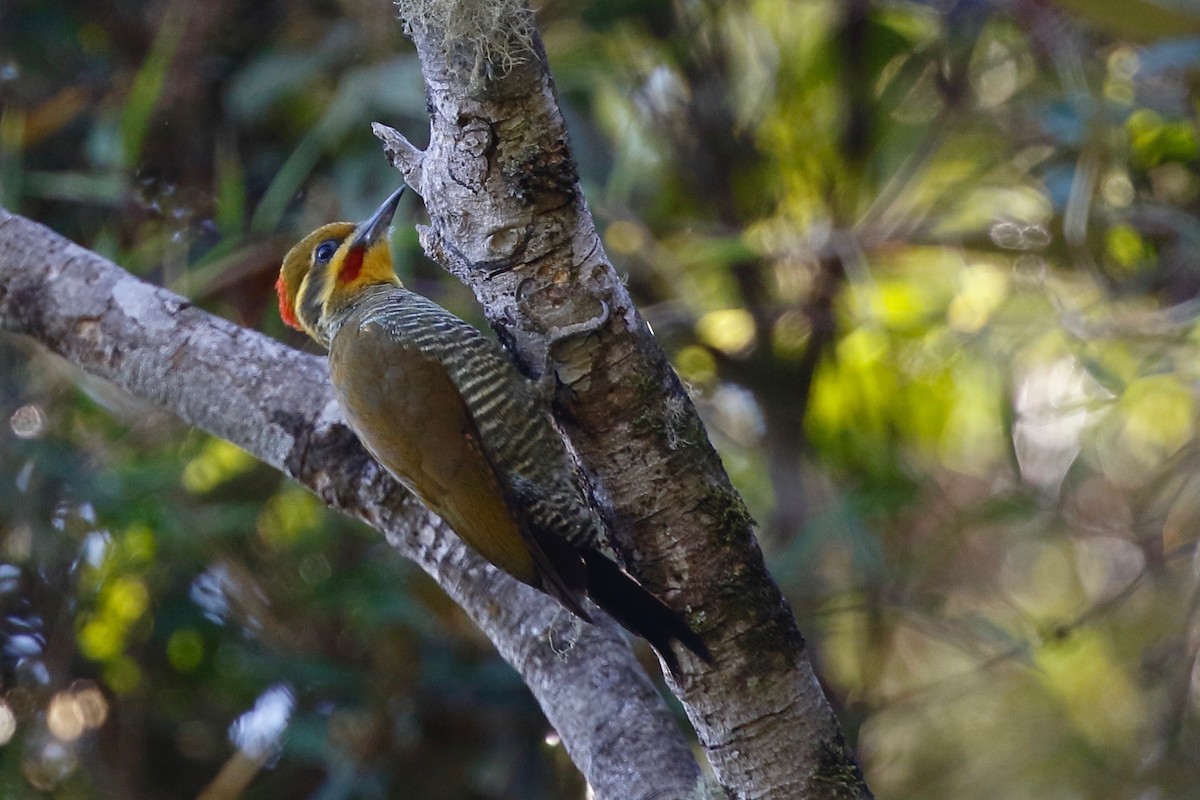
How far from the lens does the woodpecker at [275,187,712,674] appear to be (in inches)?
88.5

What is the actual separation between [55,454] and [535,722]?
1656 millimetres

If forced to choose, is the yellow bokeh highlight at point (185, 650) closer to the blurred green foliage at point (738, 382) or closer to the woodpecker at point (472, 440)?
the blurred green foliage at point (738, 382)

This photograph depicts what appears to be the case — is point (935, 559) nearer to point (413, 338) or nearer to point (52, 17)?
point (413, 338)

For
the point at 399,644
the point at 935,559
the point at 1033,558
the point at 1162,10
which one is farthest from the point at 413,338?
the point at 1033,558

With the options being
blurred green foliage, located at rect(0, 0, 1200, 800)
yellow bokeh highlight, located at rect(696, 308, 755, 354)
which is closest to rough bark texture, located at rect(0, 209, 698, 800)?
blurred green foliage, located at rect(0, 0, 1200, 800)

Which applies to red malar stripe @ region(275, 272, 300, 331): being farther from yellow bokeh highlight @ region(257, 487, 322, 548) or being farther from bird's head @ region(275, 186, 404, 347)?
yellow bokeh highlight @ region(257, 487, 322, 548)

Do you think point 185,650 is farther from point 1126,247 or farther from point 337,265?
point 1126,247

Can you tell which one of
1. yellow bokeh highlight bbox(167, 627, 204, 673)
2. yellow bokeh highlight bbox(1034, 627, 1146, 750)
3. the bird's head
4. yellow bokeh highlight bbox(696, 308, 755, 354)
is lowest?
yellow bokeh highlight bbox(1034, 627, 1146, 750)

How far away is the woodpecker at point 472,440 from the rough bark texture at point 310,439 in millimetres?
69

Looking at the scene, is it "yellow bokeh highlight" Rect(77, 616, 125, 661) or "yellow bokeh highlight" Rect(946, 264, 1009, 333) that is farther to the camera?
"yellow bokeh highlight" Rect(77, 616, 125, 661)

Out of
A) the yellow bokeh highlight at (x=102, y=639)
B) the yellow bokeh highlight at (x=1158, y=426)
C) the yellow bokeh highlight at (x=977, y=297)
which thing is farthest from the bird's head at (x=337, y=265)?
the yellow bokeh highlight at (x=1158, y=426)

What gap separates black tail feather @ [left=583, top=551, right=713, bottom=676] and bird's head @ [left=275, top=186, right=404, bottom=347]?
1.28 meters

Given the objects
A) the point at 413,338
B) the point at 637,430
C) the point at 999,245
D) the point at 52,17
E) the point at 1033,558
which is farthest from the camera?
the point at 1033,558

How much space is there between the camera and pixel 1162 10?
3.13 meters
